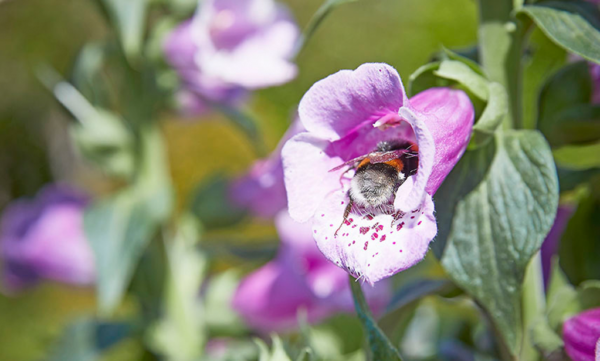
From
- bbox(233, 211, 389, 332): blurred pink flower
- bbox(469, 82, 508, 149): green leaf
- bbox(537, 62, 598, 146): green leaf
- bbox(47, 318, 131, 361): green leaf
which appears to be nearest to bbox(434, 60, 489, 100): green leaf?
bbox(469, 82, 508, 149): green leaf

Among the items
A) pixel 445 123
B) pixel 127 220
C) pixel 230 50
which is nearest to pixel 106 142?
pixel 127 220

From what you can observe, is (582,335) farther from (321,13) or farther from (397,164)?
(321,13)

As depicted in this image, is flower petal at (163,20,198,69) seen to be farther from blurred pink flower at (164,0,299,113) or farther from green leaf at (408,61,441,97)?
green leaf at (408,61,441,97)

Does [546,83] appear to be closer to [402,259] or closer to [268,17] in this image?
[402,259]

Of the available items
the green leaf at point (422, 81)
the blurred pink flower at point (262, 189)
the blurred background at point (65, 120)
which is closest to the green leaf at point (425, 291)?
the green leaf at point (422, 81)

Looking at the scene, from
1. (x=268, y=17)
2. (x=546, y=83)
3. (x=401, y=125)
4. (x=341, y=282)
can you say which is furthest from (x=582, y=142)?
(x=268, y=17)
